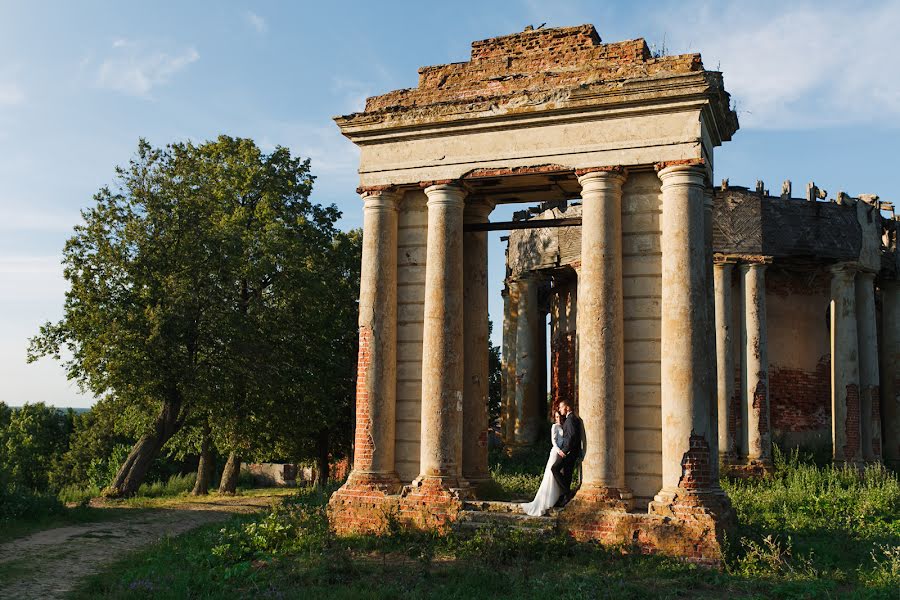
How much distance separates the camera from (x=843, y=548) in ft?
34.3

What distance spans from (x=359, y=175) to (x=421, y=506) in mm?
4894

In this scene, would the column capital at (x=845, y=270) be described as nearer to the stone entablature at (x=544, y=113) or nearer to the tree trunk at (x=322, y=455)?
the stone entablature at (x=544, y=113)

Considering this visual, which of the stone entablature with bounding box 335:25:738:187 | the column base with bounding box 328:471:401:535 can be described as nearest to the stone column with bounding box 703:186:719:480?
the stone entablature with bounding box 335:25:738:187

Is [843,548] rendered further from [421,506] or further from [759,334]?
[759,334]

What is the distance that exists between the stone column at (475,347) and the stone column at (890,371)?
46.7 feet

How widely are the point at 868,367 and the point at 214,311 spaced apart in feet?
54.6

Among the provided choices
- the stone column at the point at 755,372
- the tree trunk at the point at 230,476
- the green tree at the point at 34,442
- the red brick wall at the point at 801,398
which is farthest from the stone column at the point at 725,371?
the green tree at the point at 34,442

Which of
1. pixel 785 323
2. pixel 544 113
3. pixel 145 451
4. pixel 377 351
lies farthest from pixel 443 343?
pixel 785 323

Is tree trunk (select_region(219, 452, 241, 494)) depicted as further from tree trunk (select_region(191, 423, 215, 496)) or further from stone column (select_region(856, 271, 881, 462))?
stone column (select_region(856, 271, 881, 462))

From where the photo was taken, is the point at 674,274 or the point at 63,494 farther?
the point at 63,494

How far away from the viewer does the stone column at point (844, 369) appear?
19906 millimetres

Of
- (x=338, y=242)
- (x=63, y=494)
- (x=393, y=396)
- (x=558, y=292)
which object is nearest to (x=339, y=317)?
(x=338, y=242)

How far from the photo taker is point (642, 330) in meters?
10.5

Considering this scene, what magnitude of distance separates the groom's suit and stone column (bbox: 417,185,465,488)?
139cm
